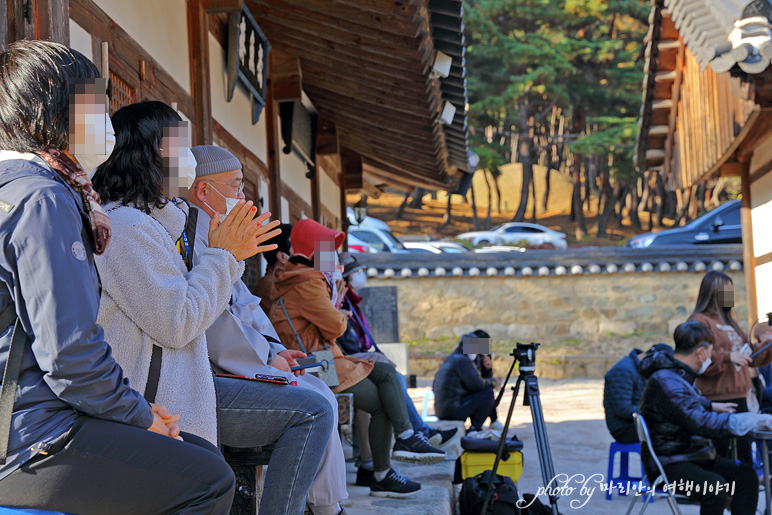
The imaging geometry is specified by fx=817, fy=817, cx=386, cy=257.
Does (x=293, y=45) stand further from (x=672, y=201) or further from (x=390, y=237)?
(x=672, y=201)

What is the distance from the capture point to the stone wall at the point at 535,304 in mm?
16484

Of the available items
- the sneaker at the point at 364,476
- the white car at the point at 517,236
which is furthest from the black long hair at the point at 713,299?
the white car at the point at 517,236

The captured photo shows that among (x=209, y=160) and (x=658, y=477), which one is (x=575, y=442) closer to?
(x=658, y=477)

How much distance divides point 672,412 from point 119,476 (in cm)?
353

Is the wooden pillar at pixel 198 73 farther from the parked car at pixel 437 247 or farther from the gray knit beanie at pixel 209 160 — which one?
the parked car at pixel 437 247

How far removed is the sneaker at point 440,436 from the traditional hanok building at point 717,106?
343 cm

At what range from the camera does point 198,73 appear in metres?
4.64

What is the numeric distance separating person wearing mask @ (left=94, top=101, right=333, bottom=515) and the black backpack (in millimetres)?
2304

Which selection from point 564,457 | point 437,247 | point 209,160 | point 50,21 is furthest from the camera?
point 437,247

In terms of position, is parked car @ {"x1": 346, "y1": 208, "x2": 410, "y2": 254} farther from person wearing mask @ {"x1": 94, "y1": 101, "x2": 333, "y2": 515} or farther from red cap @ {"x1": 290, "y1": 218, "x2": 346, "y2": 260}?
person wearing mask @ {"x1": 94, "y1": 101, "x2": 333, "y2": 515}

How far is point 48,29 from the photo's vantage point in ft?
8.03

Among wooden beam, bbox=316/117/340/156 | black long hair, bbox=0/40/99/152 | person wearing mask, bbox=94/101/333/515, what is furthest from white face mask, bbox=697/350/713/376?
wooden beam, bbox=316/117/340/156

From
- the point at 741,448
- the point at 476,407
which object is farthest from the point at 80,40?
the point at 476,407

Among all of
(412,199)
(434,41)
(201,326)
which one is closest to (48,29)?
(201,326)
